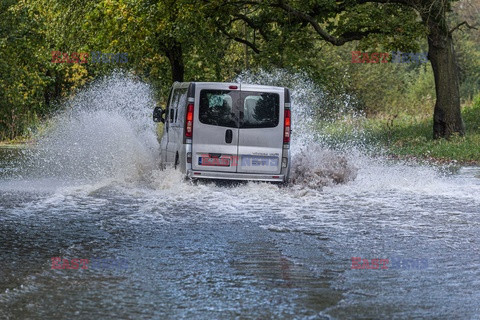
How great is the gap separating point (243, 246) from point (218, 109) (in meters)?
6.63

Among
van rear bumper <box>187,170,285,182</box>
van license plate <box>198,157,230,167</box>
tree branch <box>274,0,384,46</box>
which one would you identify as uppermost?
tree branch <box>274,0,384,46</box>

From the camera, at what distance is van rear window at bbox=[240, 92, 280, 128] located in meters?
16.2

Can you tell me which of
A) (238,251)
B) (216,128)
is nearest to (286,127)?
(216,128)

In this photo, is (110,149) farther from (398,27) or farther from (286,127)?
(398,27)

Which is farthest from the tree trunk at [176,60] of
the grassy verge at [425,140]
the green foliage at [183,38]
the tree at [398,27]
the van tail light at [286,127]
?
the van tail light at [286,127]

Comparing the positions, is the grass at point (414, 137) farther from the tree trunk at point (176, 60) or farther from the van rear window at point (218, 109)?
the van rear window at point (218, 109)

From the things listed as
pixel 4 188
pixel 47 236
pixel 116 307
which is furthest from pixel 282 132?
pixel 116 307

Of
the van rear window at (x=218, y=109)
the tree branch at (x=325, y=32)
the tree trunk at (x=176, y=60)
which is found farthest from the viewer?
the tree trunk at (x=176, y=60)

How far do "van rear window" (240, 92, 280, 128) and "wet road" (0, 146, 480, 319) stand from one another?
1113 mm

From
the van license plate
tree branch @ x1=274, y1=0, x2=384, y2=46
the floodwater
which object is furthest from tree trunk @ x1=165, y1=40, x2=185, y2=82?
the van license plate

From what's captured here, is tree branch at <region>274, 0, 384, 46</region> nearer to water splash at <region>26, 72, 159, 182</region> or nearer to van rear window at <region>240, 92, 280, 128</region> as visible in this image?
water splash at <region>26, 72, 159, 182</region>

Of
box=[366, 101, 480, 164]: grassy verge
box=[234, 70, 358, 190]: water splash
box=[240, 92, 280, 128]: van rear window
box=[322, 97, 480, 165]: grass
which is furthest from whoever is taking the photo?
box=[322, 97, 480, 165]: grass

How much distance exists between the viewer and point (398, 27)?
99.2 feet

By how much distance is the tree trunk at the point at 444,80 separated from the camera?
103ft
